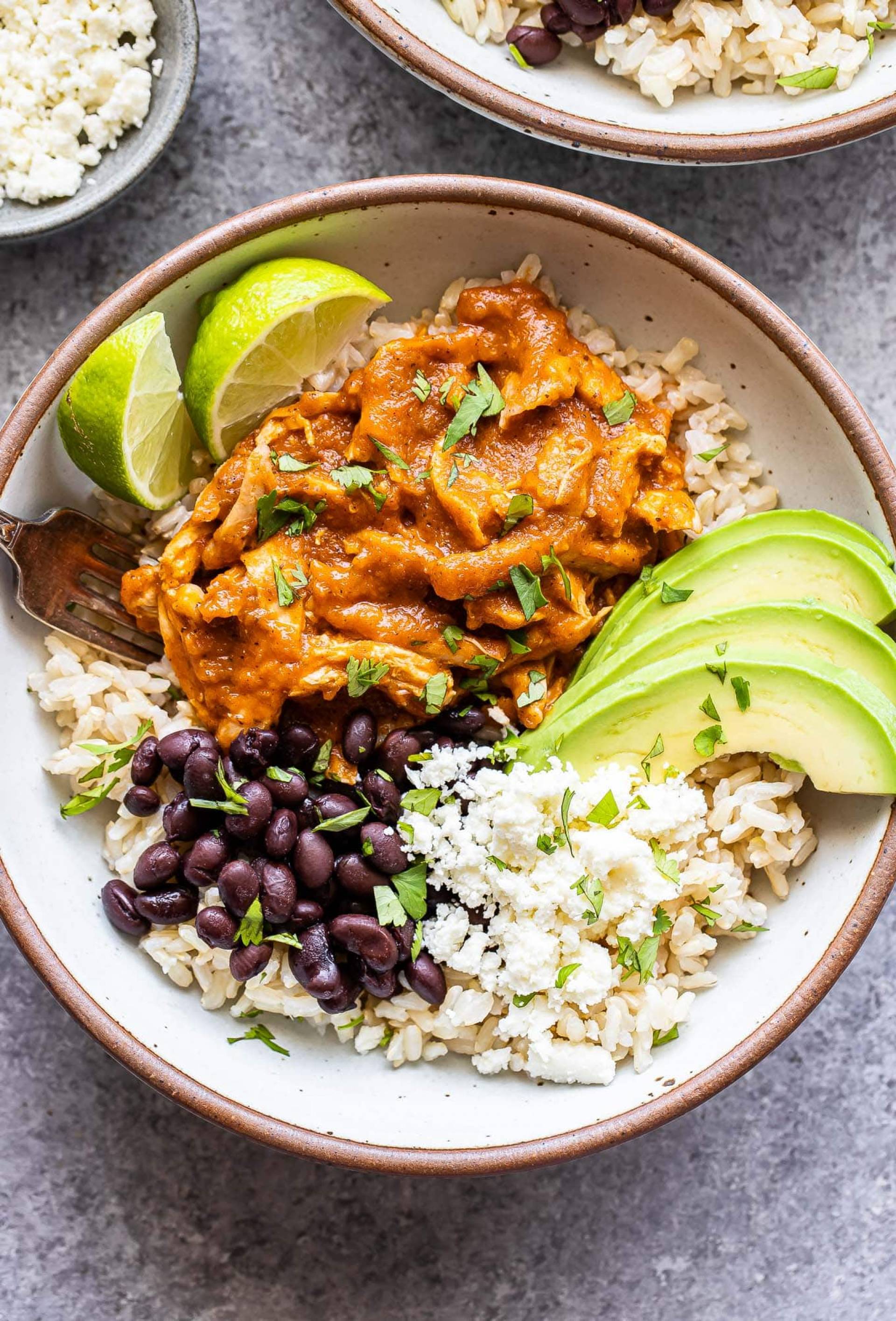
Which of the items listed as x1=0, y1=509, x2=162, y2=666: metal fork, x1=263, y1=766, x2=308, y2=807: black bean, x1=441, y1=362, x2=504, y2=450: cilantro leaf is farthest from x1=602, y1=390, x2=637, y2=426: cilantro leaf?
x1=0, y1=509, x2=162, y2=666: metal fork

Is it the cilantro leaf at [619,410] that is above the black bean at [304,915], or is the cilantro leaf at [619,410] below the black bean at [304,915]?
above

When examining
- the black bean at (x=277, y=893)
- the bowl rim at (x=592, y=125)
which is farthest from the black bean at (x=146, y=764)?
the bowl rim at (x=592, y=125)

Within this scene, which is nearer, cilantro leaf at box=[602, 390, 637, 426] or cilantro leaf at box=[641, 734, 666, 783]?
cilantro leaf at box=[641, 734, 666, 783]

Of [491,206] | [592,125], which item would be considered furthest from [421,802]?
[592,125]

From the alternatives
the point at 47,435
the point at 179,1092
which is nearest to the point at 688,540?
the point at 47,435

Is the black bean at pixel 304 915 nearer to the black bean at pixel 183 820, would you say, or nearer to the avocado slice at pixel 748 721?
the black bean at pixel 183 820

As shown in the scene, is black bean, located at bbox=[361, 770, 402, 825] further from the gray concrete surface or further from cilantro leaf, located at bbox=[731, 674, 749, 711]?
the gray concrete surface
